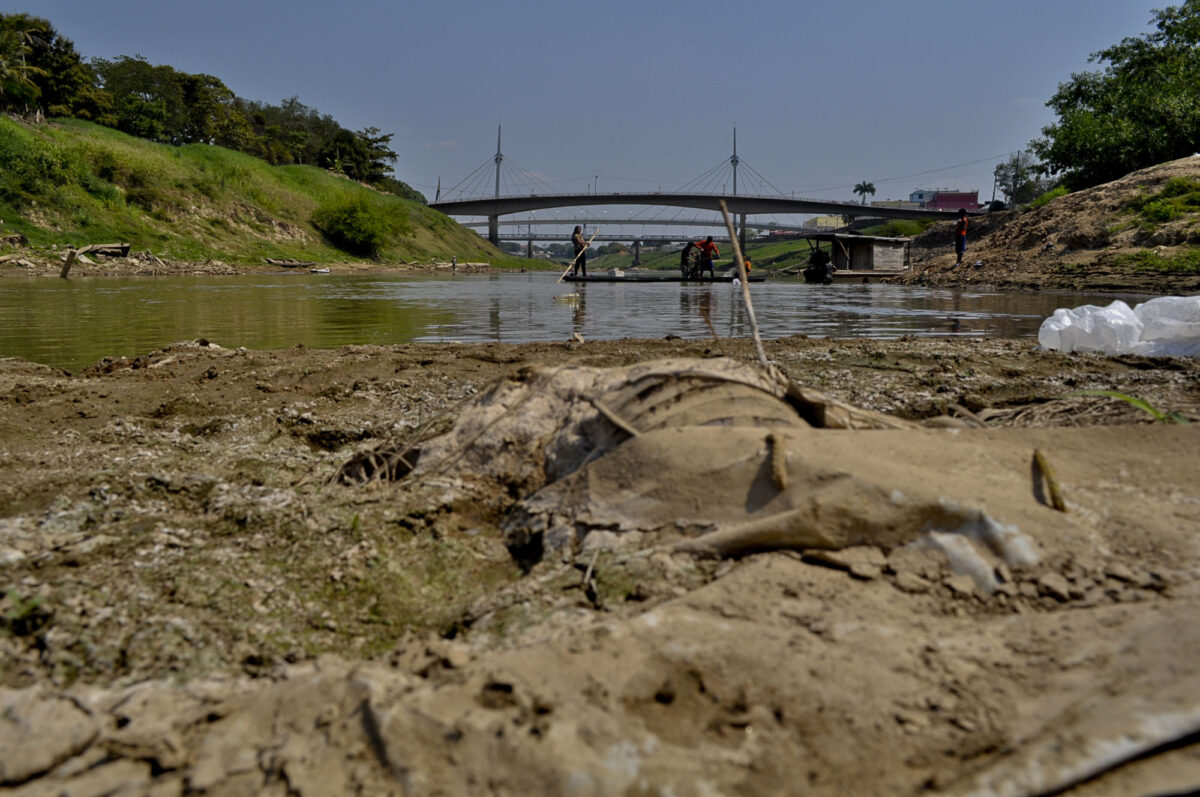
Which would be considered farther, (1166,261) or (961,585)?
(1166,261)

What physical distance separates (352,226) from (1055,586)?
190ft

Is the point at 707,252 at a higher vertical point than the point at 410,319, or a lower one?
higher

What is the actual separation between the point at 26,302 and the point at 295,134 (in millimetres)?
67112

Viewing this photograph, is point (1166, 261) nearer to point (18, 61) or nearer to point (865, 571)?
point (865, 571)

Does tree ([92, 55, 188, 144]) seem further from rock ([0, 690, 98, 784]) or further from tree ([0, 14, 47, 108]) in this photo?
rock ([0, 690, 98, 784])

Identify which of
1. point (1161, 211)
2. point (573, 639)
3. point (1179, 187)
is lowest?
point (573, 639)

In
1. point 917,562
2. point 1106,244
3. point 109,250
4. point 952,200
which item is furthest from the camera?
point 952,200

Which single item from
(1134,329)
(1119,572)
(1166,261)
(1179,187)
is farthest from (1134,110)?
(1119,572)

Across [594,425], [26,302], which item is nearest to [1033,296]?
[594,425]

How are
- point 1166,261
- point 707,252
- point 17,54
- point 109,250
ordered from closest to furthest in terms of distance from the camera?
point 1166,261, point 707,252, point 109,250, point 17,54

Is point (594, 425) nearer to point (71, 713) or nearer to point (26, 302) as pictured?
point (71, 713)

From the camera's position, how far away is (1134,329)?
6637 mm

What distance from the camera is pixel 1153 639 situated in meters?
1.60

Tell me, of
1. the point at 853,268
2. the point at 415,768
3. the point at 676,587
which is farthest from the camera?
the point at 853,268
